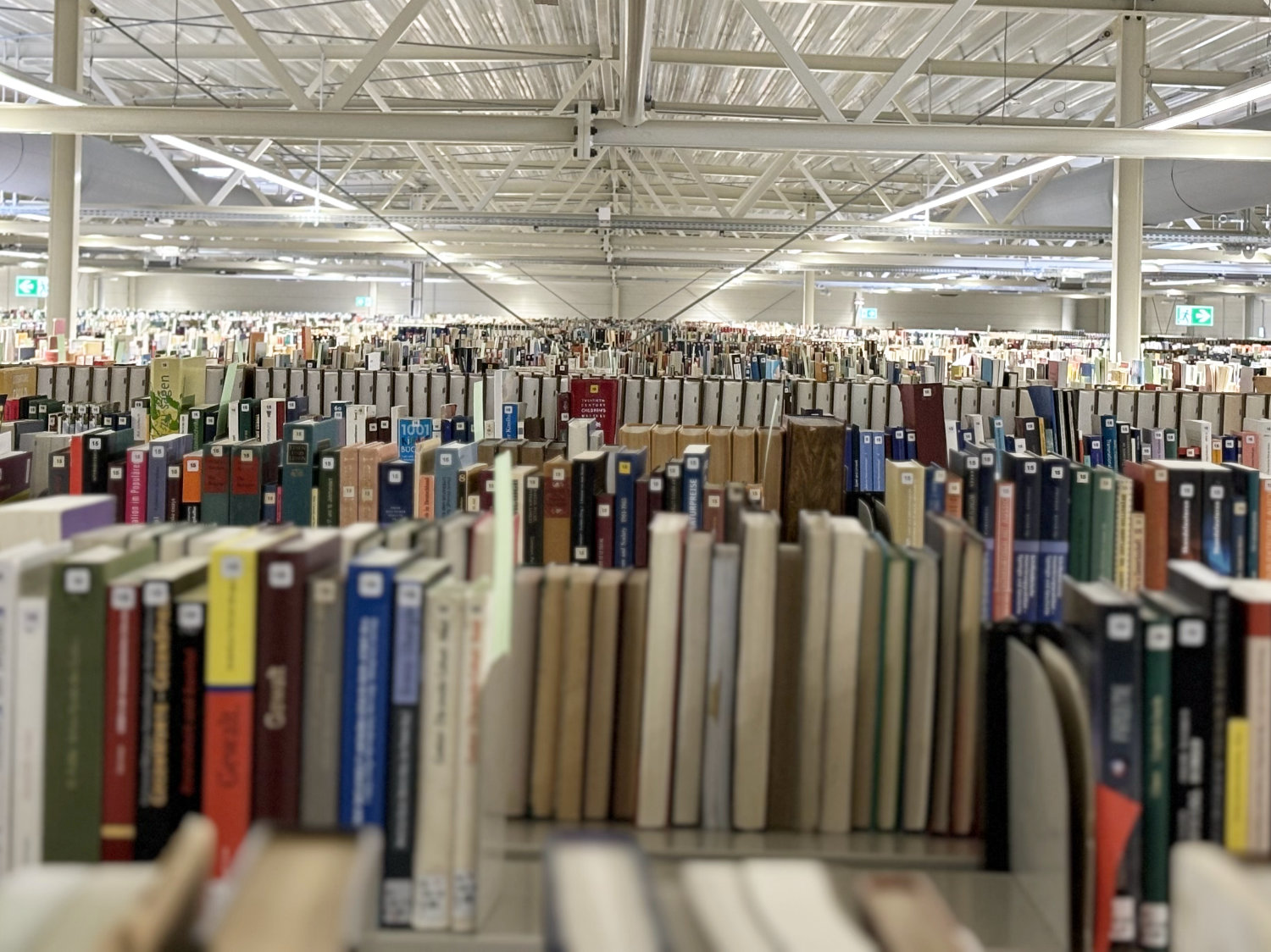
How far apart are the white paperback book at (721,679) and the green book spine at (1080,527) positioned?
6.28 ft

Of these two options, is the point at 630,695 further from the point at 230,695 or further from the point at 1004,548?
the point at 1004,548

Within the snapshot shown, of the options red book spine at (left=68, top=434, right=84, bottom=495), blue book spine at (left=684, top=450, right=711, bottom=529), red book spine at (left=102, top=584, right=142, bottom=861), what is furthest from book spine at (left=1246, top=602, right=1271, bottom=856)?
red book spine at (left=68, top=434, right=84, bottom=495)

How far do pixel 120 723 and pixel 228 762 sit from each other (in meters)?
0.16

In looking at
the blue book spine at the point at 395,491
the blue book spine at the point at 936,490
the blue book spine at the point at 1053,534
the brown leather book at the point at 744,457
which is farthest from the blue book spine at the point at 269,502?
the blue book spine at the point at 1053,534

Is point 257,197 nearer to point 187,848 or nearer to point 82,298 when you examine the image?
point 187,848

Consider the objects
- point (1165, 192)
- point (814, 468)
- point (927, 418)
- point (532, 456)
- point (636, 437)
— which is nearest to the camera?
point (532, 456)

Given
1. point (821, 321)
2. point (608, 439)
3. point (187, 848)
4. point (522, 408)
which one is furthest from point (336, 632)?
point (821, 321)

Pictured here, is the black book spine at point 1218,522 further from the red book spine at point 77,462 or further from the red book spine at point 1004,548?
the red book spine at point 77,462

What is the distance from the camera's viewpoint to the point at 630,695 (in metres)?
2.08

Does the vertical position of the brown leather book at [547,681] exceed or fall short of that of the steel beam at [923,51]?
it falls short

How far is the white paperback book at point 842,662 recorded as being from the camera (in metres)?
1.99

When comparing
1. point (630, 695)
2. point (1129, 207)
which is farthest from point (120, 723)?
point (1129, 207)

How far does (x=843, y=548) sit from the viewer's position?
1988mm

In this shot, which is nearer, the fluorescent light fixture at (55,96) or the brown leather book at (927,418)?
the brown leather book at (927,418)
